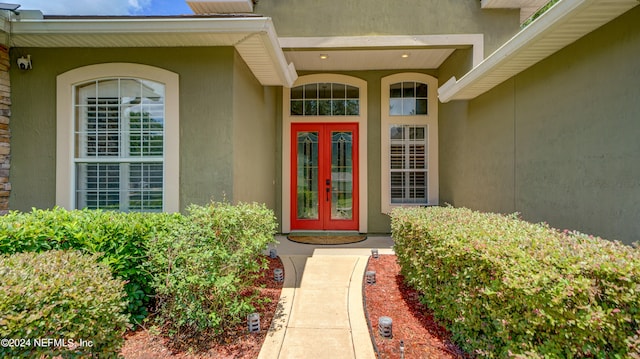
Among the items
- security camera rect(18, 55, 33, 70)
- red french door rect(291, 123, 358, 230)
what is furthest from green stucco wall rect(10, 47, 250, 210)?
red french door rect(291, 123, 358, 230)

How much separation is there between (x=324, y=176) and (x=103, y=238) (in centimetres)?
498

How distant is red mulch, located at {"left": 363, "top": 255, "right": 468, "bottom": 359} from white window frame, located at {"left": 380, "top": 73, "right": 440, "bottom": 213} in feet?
10.2

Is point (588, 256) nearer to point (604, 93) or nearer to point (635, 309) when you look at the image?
point (635, 309)

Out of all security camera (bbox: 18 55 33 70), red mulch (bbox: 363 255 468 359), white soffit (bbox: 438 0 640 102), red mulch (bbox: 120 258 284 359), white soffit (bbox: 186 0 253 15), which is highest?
white soffit (bbox: 186 0 253 15)

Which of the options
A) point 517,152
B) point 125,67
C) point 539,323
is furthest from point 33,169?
point 517,152

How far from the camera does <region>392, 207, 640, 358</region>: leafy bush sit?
1.83 m

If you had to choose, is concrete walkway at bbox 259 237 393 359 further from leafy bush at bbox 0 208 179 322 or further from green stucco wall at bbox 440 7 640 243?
green stucco wall at bbox 440 7 640 243

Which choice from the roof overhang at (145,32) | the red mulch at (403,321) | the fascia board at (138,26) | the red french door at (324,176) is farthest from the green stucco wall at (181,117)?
the red french door at (324,176)

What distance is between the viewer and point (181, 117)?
4.42 meters

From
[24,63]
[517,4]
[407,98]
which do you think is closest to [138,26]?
[24,63]

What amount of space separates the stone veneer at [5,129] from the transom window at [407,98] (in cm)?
698

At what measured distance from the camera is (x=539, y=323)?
1.93 meters

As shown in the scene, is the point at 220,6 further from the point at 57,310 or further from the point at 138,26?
the point at 57,310

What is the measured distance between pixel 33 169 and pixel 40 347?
391 centimetres
